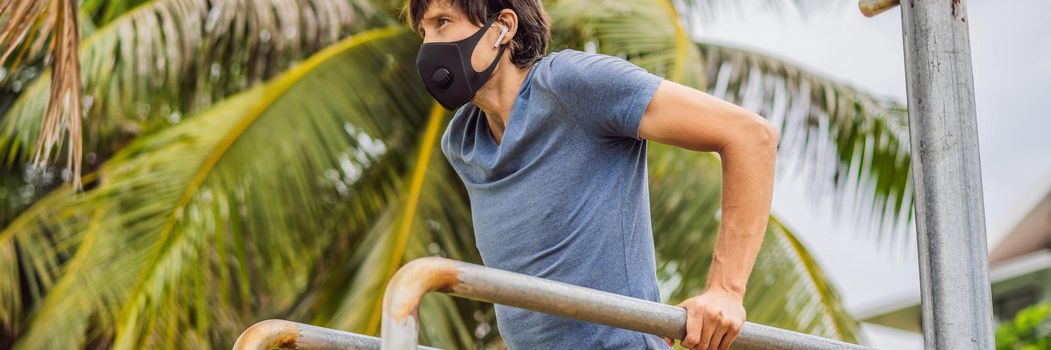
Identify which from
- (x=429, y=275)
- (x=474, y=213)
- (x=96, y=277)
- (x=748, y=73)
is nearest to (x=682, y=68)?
(x=748, y=73)

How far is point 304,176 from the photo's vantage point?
25.0ft

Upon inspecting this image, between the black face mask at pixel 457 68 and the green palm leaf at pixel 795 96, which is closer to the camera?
the black face mask at pixel 457 68

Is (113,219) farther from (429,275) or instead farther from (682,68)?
(429,275)

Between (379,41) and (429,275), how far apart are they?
6.77 m

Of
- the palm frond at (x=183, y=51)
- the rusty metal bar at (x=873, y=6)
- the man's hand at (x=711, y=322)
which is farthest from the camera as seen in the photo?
the palm frond at (x=183, y=51)

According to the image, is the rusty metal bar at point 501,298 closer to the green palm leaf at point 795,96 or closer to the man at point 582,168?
the man at point 582,168

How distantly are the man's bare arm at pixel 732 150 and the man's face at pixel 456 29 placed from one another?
0.43 m

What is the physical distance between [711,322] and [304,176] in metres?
5.79

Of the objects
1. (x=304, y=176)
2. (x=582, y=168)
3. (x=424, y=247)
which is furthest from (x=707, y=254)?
(x=582, y=168)

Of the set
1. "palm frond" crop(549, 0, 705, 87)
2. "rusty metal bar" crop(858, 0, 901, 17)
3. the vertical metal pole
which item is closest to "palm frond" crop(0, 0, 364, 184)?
"palm frond" crop(549, 0, 705, 87)

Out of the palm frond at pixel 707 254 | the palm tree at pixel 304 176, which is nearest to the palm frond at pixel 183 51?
the palm tree at pixel 304 176

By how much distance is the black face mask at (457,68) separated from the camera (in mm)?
2564

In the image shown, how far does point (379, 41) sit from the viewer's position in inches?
328

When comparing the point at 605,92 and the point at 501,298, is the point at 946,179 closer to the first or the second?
the point at 605,92
